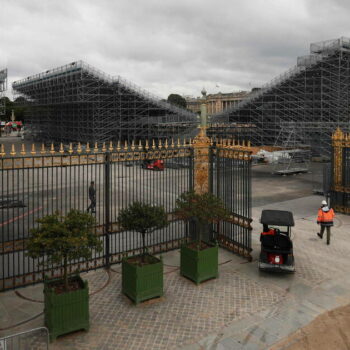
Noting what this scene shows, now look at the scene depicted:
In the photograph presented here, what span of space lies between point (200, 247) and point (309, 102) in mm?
37654

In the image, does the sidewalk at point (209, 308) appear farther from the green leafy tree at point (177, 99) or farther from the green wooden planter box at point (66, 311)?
the green leafy tree at point (177, 99)

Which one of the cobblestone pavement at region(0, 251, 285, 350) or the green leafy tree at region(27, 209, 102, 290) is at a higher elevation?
the green leafy tree at region(27, 209, 102, 290)

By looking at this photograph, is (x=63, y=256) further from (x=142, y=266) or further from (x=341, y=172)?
(x=341, y=172)

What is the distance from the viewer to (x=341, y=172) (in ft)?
56.9

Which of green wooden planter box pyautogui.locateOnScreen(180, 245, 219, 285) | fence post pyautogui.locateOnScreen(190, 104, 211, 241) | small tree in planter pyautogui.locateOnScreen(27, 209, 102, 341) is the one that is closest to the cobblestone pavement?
green wooden planter box pyautogui.locateOnScreen(180, 245, 219, 285)

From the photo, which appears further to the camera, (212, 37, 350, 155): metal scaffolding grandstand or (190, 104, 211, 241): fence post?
(212, 37, 350, 155): metal scaffolding grandstand

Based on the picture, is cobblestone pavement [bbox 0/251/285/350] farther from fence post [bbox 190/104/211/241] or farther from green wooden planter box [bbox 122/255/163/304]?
fence post [bbox 190/104/211/241]

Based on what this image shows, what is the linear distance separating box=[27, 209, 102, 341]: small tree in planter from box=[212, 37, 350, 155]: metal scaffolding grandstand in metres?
31.7

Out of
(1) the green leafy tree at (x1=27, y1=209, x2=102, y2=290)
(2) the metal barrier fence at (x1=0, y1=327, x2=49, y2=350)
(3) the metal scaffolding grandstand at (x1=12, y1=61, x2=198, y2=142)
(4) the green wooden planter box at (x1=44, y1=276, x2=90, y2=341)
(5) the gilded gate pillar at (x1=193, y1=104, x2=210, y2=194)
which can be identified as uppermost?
(3) the metal scaffolding grandstand at (x1=12, y1=61, x2=198, y2=142)

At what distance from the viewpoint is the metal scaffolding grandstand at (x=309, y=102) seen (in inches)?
1535

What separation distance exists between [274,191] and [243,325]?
680 inches

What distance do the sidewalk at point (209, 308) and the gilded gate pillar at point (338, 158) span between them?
23.4 ft

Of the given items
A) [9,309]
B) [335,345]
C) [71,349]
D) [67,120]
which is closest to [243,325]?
[335,345]

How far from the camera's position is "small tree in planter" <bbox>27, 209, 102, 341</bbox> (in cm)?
686
